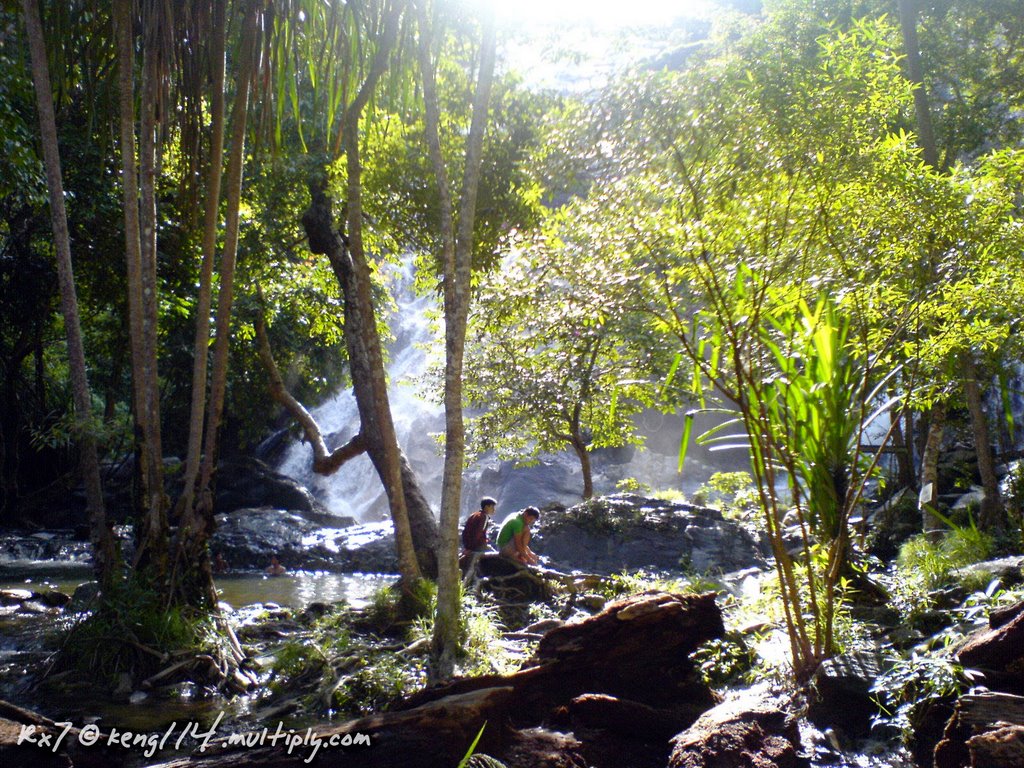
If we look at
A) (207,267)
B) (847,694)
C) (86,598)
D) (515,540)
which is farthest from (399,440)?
(847,694)

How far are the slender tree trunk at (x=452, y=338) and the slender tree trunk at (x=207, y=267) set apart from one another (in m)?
1.70

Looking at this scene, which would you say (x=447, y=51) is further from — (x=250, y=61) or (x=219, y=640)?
(x=219, y=640)

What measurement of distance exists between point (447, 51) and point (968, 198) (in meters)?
5.26

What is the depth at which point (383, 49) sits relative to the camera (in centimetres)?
693

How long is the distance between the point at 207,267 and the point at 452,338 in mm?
2349

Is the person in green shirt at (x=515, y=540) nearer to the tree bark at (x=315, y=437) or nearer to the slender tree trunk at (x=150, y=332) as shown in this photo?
the tree bark at (x=315, y=437)

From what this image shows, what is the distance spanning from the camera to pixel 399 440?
28.2m

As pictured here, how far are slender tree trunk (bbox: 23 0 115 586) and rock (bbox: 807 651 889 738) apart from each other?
5313 mm

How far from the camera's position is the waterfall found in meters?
26.4

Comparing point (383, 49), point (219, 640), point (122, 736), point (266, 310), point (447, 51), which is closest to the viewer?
point (122, 736)

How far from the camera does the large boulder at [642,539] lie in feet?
41.4

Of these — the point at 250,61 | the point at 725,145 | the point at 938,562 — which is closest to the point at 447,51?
the point at 250,61

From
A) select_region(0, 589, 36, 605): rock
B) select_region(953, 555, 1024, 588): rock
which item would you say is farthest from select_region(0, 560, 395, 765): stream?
select_region(953, 555, 1024, 588): rock

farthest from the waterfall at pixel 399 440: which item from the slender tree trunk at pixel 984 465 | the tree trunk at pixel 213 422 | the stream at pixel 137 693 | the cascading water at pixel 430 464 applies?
the tree trunk at pixel 213 422
